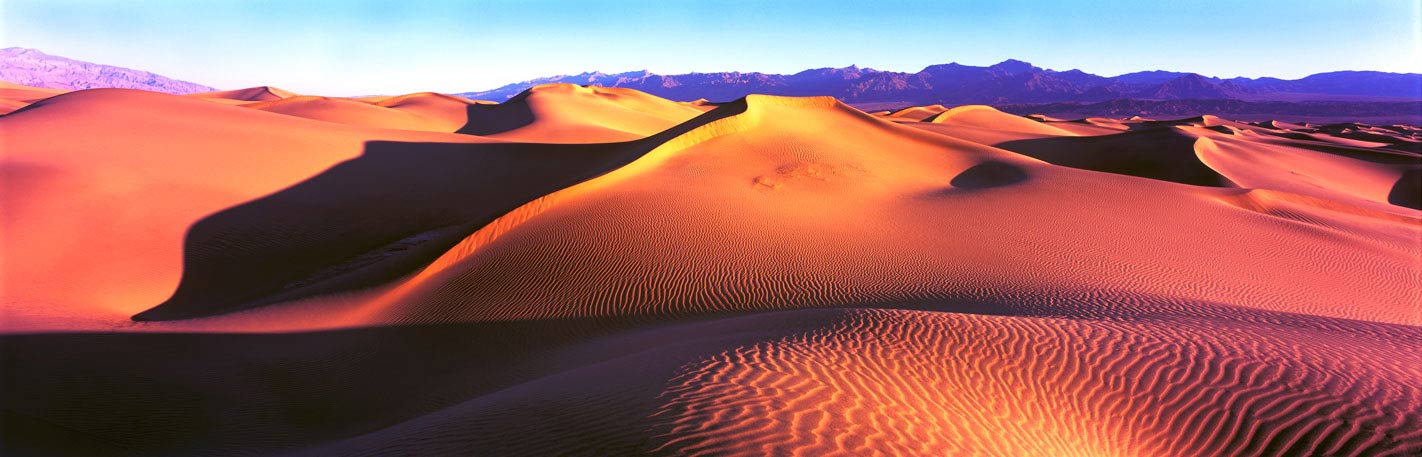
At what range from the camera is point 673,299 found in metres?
9.10

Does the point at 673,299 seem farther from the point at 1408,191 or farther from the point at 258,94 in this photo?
the point at 258,94

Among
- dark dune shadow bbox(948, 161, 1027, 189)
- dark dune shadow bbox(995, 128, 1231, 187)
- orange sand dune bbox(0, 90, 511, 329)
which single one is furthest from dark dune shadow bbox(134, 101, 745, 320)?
dark dune shadow bbox(995, 128, 1231, 187)

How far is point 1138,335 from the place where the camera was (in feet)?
20.0

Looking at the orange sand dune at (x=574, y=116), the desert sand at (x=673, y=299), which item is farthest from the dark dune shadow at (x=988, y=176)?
the orange sand dune at (x=574, y=116)

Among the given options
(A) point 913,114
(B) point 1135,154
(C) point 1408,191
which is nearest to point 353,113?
(B) point 1135,154

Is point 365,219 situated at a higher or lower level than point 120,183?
lower

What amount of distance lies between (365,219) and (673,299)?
381 inches

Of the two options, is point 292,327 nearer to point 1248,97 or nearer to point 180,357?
point 180,357

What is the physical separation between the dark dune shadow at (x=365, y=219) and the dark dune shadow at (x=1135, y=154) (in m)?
18.3

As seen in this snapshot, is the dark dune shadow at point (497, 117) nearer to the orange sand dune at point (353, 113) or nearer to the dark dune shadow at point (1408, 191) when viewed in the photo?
the orange sand dune at point (353, 113)

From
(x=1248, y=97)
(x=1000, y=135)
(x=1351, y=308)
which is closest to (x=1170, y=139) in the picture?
(x=1000, y=135)

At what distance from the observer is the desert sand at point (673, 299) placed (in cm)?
445

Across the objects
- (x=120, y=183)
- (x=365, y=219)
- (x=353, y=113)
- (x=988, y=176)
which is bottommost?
(x=365, y=219)

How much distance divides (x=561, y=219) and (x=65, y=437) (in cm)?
724
